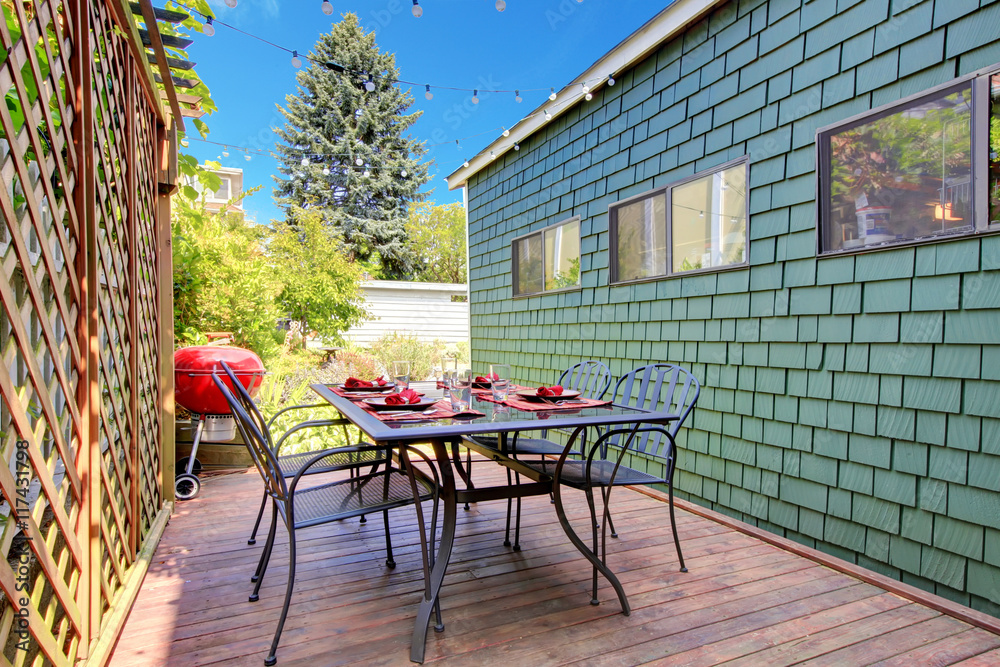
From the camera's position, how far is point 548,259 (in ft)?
17.3

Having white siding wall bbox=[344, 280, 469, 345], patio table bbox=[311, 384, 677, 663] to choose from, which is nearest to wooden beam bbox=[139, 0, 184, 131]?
patio table bbox=[311, 384, 677, 663]

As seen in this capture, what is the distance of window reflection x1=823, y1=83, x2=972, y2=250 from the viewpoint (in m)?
2.16

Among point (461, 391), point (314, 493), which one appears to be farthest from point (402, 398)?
point (314, 493)

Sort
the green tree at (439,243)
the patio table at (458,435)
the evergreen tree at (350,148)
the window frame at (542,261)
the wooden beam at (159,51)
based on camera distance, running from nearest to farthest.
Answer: the patio table at (458,435) < the wooden beam at (159,51) < the window frame at (542,261) < the evergreen tree at (350,148) < the green tree at (439,243)

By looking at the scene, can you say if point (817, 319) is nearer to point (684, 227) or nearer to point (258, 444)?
point (684, 227)

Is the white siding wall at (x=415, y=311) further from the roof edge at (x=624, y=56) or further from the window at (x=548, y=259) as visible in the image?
the roof edge at (x=624, y=56)

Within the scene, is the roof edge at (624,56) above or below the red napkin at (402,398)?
above

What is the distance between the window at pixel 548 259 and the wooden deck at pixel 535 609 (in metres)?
2.56

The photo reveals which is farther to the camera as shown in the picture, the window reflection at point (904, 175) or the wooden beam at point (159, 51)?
the wooden beam at point (159, 51)

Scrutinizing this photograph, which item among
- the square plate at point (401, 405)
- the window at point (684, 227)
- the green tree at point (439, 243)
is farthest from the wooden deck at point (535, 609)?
the green tree at point (439, 243)

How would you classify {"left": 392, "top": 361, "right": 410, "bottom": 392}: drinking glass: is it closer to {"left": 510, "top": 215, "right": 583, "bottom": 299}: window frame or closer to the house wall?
the house wall

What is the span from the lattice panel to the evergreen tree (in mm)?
16466

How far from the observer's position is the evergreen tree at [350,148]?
1786 cm

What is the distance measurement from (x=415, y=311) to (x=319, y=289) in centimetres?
335
